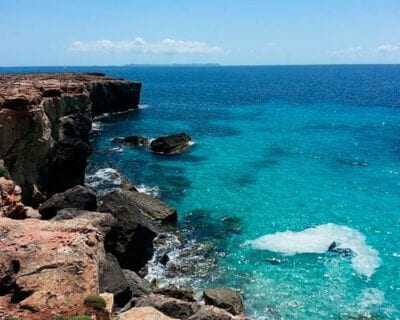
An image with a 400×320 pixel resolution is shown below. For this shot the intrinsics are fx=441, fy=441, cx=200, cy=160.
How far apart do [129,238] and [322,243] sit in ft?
57.4

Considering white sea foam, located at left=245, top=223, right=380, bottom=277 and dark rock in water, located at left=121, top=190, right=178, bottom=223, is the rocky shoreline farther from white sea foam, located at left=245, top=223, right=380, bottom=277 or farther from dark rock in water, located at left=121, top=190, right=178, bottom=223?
white sea foam, located at left=245, top=223, right=380, bottom=277

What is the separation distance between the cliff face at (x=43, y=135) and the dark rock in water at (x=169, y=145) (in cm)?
1595

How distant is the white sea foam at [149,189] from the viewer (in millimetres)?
51625

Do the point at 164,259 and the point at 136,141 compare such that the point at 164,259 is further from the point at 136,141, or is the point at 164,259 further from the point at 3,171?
the point at 136,141

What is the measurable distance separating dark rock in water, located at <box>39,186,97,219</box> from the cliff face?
552cm

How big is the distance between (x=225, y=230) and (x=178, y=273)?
29.6 feet

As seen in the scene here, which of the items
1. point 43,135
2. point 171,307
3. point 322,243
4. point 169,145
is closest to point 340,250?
point 322,243

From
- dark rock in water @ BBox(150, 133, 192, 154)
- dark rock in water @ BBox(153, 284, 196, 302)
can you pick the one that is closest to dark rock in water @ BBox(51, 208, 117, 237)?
dark rock in water @ BBox(153, 284, 196, 302)

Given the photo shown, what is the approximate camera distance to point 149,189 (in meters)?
53.1

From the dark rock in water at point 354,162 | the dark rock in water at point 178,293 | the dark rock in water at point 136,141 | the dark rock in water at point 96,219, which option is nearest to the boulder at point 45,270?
the dark rock in water at point 96,219

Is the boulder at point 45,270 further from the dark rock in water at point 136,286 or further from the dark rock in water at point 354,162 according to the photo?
the dark rock in water at point 354,162

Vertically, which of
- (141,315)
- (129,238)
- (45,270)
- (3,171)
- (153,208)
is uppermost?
(45,270)

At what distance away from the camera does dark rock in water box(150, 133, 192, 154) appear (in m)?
70.5

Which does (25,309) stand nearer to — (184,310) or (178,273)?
(184,310)
